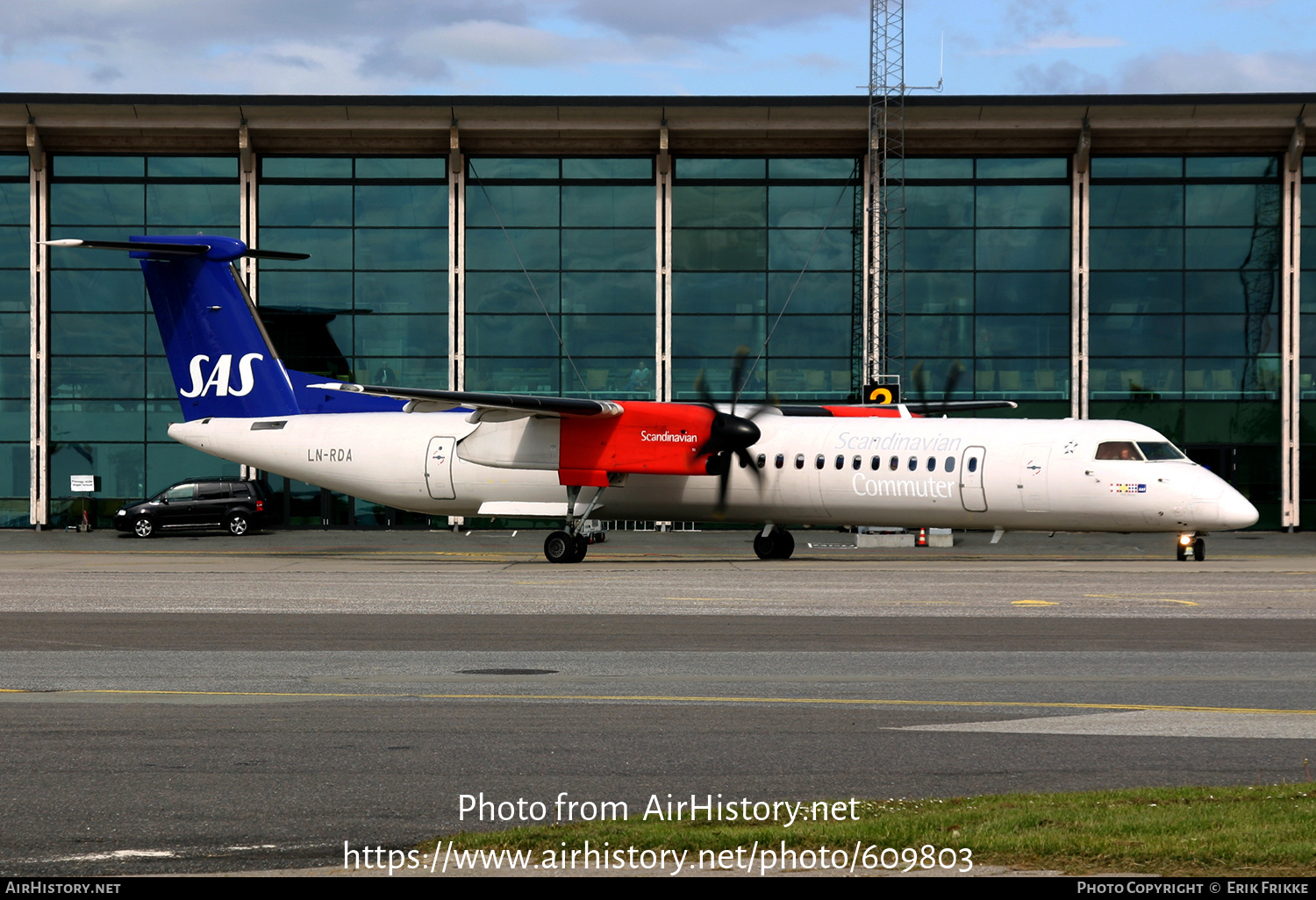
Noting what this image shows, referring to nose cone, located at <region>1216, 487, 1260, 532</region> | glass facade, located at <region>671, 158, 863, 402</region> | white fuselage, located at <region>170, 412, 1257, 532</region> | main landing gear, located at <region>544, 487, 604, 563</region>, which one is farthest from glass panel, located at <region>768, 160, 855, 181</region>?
nose cone, located at <region>1216, 487, 1260, 532</region>

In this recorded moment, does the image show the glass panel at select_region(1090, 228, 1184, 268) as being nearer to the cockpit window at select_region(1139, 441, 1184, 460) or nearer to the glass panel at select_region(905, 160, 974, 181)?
the glass panel at select_region(905, 160, 974, 181)

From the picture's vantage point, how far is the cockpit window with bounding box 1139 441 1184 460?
2630 cm

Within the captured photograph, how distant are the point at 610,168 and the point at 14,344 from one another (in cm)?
1998

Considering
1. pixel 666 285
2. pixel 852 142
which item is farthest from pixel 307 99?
pixel 852 142

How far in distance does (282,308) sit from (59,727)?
35.5 metres

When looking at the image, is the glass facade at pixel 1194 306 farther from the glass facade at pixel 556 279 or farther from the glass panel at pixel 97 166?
the glass panel at pixel 97 166

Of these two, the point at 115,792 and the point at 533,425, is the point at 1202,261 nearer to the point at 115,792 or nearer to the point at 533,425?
the point at 533,425

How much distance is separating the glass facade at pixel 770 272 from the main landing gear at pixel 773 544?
12.9 m

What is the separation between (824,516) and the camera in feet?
94.7

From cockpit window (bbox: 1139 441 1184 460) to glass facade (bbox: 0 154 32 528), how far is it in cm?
3400

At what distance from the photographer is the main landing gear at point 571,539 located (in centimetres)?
2898

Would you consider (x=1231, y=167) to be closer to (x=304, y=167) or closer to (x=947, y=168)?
(x=947, y=168)

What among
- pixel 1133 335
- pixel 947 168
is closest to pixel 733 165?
pixel 947 168

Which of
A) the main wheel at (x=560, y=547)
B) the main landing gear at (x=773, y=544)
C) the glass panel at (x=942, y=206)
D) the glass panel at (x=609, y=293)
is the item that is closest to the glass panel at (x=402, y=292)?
the glass panel at (x=609, y=293)
